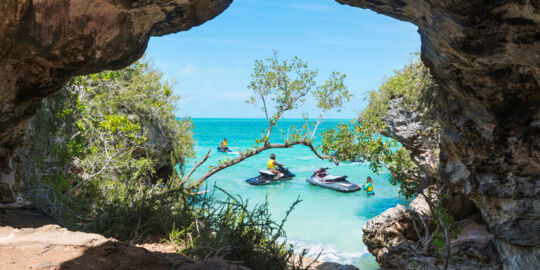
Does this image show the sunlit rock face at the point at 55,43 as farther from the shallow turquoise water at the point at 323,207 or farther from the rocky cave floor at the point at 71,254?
the shallow turquoise water at the point at 323,207

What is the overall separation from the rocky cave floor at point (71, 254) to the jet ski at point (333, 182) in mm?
19039

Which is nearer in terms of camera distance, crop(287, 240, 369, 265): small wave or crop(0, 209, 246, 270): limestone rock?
crop(0, 209, 246, 270): limestone rock

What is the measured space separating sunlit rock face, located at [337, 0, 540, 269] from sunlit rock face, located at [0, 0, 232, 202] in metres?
2.71

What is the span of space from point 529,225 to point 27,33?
20.8 ft

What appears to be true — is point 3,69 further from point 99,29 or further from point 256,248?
point 256,248

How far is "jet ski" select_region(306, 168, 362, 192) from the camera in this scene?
21.0 metres

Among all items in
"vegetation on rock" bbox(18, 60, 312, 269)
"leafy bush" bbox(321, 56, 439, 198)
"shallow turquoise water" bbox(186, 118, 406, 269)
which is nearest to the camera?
"vegetation on rock" bbox(18, 60, 312, 269)

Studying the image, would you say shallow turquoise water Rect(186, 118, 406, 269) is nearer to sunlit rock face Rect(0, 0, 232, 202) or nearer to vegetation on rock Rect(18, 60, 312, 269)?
vegetation on rock Rect(18, 60, 312, 269)

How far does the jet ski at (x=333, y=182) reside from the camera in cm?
2101

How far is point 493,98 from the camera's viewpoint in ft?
13.1

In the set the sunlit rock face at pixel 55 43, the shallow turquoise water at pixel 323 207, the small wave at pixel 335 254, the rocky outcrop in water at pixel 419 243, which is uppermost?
the sunlit rock face at pixel 55 43

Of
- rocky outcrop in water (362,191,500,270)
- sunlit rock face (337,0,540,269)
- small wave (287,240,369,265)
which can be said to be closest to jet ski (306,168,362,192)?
small wave (287,240,369,265)

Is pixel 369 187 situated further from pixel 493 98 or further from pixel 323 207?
pixel 493 98

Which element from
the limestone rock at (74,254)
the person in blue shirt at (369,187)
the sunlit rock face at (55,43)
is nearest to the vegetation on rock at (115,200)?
the limestone rock at (74,254)
